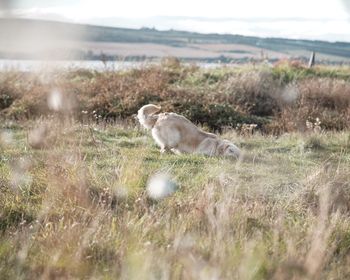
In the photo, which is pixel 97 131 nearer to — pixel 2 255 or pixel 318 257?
pixel 2 255

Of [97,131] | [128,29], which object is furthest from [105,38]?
[97,131]

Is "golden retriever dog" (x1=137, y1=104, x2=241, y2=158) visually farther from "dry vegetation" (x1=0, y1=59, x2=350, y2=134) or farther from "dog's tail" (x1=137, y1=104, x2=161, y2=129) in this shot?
"dry vegetation" (x1=0, y1=59, x2=350, y2=134)

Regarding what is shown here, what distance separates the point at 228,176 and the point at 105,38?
67.9 m

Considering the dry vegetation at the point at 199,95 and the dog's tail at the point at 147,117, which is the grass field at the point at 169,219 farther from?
the dry vegetation at the point at 199,95

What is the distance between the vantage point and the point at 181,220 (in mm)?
6188

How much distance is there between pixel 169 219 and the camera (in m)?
6.39

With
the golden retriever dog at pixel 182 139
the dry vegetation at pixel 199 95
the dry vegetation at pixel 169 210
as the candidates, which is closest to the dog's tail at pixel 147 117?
the golden retriever dog at pixel 182 139

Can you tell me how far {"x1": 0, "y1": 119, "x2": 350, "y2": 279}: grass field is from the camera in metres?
5.21

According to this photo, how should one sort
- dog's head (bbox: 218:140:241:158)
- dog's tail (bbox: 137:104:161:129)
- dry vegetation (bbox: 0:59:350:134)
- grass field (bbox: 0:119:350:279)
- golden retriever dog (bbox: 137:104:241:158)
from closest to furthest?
1. grass field (bbox: 0:119:350:279)
2. dog's head (bbox: 218:140:241:158)
3. golden retriever dog (bbox: 137:104:241:158)
4. dog's tail (bbox: 137:104:161:129)
5. dry vegetation (bbox: 0:59:350:134)

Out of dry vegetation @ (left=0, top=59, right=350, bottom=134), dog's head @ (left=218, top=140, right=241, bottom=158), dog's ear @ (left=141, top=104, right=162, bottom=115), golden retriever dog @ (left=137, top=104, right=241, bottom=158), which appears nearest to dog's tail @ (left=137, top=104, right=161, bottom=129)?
dog's ear @ (left=141, top=104, right=162, bottom=115)

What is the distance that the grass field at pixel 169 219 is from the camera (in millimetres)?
5215

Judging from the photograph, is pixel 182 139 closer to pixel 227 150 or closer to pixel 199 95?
pixel 227 150

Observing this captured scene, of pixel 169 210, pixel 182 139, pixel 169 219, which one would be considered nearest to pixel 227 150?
pixel 182 139

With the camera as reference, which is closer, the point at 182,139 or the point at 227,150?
the point at 227,150
